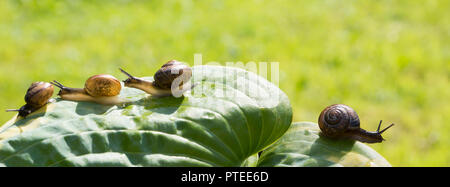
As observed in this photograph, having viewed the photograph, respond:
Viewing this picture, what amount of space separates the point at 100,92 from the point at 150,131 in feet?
0.37

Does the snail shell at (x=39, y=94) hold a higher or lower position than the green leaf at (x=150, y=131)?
higher

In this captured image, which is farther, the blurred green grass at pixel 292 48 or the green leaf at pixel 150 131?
the blurred green grass at pixel 292 48

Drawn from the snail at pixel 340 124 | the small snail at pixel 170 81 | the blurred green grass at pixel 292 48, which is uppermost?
the blurred green grass at pixel 292 48

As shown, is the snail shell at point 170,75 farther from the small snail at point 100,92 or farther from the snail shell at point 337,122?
the snail shell at point 337,122

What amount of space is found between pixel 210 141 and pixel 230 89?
106 millimetres

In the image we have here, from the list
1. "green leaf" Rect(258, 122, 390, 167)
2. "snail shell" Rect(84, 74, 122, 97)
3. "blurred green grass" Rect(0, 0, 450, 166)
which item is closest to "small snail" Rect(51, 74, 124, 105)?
"snail shell" Rect(84, 74, 122, 97)

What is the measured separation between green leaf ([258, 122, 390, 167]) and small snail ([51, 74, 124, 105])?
9.8 inches

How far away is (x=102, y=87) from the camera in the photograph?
0.69 m

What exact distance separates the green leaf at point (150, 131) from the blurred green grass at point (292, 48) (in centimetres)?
193

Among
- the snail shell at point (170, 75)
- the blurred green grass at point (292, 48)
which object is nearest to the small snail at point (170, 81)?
the snail shell at point (170, 75)

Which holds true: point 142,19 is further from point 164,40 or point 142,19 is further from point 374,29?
point 374,29

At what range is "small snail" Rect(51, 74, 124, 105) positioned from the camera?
697 mm

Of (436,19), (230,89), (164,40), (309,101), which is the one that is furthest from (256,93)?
(436,19)

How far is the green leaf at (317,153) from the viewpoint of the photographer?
657mm
